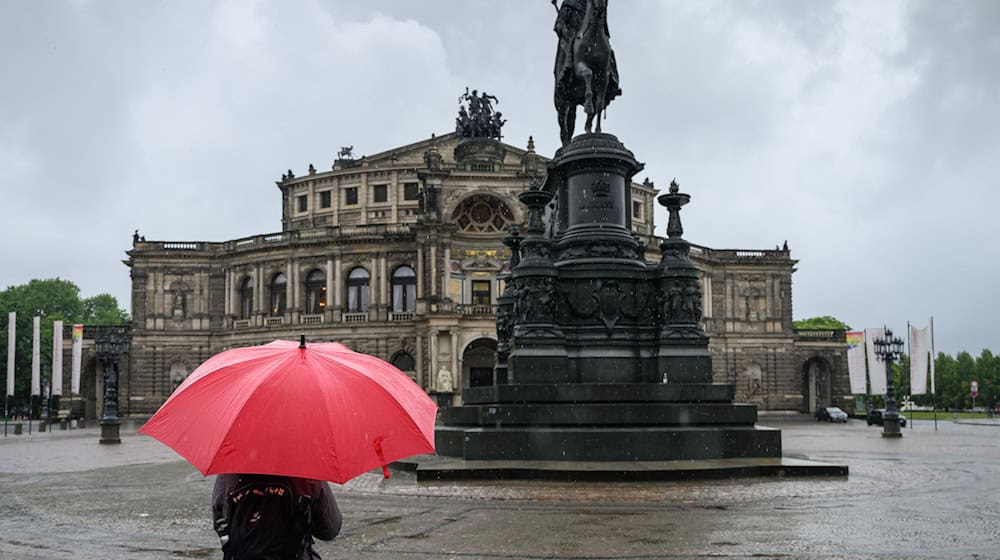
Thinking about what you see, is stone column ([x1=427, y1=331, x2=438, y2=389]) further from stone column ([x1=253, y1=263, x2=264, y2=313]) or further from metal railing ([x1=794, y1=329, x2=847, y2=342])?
metal railing ([x1=794, y1=329, x2=847, y2=342])

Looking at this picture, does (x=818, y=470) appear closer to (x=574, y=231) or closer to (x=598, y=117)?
(x=574, y=231)

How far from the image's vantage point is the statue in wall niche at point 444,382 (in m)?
57.8

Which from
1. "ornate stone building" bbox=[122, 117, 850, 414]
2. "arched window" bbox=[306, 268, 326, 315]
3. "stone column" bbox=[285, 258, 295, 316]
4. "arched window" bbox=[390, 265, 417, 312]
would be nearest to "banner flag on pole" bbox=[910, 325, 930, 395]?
"ornate stone building" bbox=[122, 117, 850, 414]

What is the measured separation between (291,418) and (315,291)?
2501 inches

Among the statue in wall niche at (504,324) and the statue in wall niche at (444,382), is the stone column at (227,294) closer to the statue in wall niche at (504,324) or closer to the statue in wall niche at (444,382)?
the statue in wall niche at (444,382)

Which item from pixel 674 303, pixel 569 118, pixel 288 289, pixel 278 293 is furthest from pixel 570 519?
pixel 278 293

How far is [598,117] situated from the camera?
1736 cm

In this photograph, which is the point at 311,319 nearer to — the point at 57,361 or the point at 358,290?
the point at 358,290

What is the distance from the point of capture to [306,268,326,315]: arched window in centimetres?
6569

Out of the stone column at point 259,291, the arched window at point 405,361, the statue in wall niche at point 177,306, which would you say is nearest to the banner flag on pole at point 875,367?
the arched window at point 405,361

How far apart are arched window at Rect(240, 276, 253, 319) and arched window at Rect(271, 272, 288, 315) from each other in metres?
2.08

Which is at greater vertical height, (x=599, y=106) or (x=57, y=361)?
(x=599, y=106)

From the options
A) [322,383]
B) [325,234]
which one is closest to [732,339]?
[325,234]

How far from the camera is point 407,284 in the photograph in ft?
212
